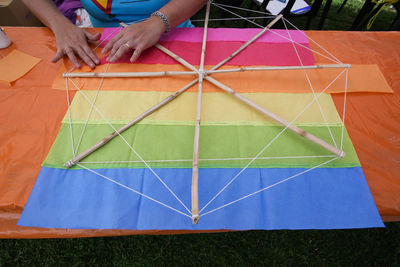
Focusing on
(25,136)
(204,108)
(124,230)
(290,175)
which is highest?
(204,108)

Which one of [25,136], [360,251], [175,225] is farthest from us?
[360,251]

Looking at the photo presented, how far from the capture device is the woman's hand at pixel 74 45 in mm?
864

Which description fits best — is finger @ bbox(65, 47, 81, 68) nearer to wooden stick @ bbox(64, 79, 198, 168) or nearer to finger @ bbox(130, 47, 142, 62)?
finger @ bbox(130, 47, 142, 62)

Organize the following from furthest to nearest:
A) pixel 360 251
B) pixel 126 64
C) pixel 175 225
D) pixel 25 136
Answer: pixel 360 251
pixel 126 64
pixel 25 136
pixel 175 225

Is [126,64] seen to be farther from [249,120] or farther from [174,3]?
[249,120]

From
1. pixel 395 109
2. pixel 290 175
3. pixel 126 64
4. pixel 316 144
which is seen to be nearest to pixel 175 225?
pixel 290 175

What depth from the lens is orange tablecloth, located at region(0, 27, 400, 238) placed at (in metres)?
0.59

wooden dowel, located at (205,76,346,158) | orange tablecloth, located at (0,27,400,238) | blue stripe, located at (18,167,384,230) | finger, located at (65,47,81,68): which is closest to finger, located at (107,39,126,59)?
finger, located at (65,47,81,68)

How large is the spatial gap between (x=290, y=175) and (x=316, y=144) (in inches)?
6.1

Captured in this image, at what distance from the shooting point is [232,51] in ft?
3.20

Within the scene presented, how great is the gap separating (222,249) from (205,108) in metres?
0.74

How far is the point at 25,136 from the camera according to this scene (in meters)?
0.69

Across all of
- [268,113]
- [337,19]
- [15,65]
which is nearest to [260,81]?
[268,113]

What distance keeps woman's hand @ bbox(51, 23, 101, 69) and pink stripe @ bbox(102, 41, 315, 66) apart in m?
0.06
